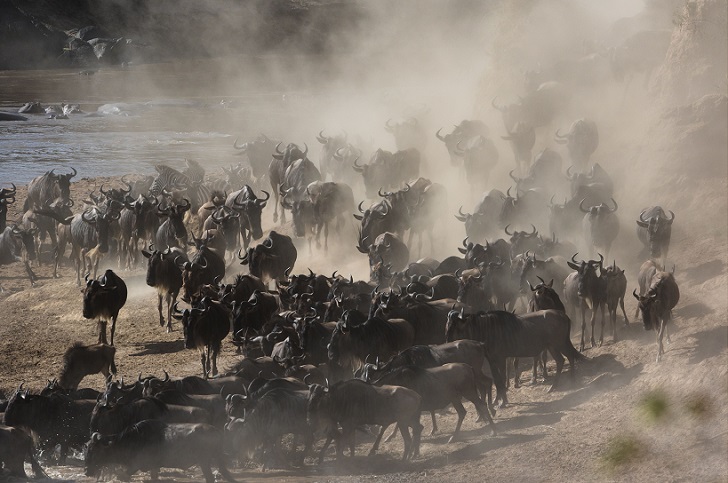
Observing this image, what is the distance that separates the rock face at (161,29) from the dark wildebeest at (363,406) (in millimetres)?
70169

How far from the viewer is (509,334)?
14297 millimetres

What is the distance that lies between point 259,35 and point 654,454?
75.7 meters

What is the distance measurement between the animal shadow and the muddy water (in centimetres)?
2239

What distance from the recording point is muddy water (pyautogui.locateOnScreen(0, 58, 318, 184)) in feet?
148

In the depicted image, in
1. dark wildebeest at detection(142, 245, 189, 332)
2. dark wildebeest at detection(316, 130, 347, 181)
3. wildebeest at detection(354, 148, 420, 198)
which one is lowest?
dark wildebeest at detection(142, 245, 189, 332)

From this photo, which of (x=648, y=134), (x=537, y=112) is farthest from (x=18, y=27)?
(x=648, y=134)

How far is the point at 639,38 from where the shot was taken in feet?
92.6

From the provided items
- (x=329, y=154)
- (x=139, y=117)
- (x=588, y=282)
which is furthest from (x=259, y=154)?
(x=139, y=117)

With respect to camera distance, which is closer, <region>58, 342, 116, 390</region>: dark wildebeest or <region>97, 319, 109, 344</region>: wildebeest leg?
<region>58, 342, 116, 390</region>: dark wildebeest

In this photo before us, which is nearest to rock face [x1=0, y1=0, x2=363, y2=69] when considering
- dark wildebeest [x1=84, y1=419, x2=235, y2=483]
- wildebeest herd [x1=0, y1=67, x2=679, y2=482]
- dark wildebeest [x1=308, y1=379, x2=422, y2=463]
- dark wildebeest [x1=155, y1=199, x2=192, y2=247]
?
wildebeest herd [x1=0, y1=67, x2=679, y2=482]

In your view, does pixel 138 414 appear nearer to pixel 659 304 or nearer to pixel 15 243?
pixel 659 304

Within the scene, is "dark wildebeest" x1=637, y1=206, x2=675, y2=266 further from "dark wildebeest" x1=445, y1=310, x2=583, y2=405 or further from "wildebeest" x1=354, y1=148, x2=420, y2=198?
"wildebeest" x1=354, y1=148, x2=420, y2=198

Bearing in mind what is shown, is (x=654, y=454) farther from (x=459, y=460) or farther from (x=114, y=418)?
(x=114, y=418)

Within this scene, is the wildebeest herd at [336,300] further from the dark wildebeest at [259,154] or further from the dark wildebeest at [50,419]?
the dark wildebeest at [259,154]
